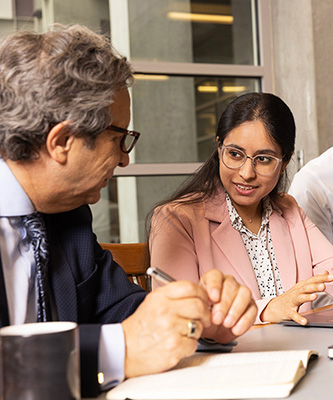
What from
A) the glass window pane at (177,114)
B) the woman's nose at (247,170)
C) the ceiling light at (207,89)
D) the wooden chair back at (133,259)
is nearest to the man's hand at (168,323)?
the wooden chair back at (133,259)

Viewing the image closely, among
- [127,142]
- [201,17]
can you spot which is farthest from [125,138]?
[201,17]

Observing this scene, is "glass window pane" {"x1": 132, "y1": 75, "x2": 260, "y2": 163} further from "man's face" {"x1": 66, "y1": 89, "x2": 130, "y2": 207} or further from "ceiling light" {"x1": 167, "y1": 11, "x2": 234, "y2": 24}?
"man's face" {"x1": 66, "y1": 89, "x2": 130, "y2": 207}

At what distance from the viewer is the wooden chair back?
79.5 inches

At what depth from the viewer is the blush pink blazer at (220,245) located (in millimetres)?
2021

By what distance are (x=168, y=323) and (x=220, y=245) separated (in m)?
1.19

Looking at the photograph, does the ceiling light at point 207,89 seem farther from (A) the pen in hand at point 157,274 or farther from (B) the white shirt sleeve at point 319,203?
(A) the pen in hand at point 157,274

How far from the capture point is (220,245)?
2137 millimetres

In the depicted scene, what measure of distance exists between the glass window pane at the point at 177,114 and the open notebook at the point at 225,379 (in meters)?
3.37

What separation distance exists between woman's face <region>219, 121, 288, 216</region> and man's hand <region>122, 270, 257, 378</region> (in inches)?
45.0

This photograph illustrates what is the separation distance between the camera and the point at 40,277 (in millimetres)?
1153

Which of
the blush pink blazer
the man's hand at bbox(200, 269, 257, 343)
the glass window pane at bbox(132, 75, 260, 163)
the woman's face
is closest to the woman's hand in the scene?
the blush pink blazer

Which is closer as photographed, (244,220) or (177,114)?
(244,220)

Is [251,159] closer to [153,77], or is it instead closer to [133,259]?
[133,259]

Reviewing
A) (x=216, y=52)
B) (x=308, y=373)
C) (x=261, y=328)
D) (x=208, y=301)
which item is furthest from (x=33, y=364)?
(x=216, y=52)
